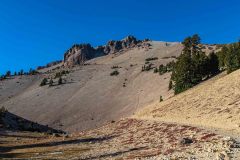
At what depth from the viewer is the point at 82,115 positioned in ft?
473

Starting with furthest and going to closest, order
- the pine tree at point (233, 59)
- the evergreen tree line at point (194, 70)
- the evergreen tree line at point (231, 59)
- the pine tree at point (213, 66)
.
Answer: the pine tree at point (213, 66), the evergreen tree line at point (194, 70), the evergreen tree line at point (231, 59), the pine tree at point (233, 59)

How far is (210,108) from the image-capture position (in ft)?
218

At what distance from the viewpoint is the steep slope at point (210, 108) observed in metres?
53.9

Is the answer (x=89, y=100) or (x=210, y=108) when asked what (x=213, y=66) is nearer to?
(x=210, y=108)

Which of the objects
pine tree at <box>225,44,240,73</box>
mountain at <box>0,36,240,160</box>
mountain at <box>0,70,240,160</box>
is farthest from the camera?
pine tree at <box>225,44,240,73</box>

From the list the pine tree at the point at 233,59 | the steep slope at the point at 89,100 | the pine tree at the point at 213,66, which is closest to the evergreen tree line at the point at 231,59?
the pine tree at the point at 233,59

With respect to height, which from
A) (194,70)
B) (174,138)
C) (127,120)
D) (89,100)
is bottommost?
(127,120)

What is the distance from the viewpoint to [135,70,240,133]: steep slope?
53916 mm

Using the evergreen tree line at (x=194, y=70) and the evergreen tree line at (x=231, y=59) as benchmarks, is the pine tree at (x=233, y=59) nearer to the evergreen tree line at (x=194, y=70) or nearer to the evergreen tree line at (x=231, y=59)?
the evergreen tree line at (x=231, y=59)

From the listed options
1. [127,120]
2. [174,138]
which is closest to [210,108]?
[174,138]

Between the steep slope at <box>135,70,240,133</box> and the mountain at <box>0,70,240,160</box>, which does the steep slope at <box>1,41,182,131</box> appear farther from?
the mountain at <box>0,70,240,160</box>

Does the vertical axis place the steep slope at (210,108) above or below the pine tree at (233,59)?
below

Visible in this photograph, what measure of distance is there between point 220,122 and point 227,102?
11.7 metres

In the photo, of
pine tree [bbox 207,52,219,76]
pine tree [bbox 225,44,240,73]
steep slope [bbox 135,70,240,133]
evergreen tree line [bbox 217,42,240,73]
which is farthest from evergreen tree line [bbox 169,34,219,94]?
steep slope [bbox 135,70,240,133]
